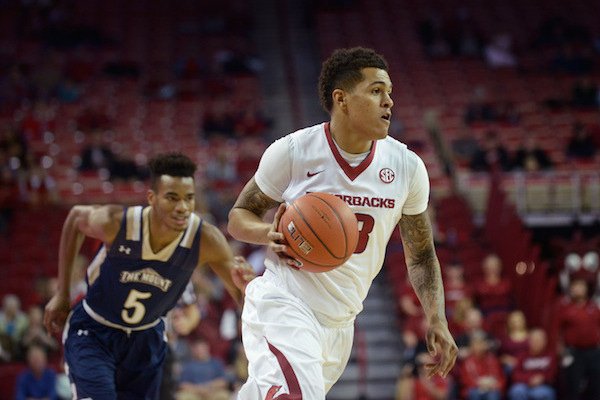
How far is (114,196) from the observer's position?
13.1 metres

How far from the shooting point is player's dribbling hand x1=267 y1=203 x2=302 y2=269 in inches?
150

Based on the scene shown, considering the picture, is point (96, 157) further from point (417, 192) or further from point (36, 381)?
point (417, 192)

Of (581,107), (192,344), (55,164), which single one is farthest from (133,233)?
(581,107)

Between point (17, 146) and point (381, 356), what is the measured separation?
6149 millimetres

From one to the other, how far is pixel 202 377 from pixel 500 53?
35.8 feet

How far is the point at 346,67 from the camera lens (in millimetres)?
4211

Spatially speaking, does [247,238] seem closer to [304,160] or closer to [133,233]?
[304,160]

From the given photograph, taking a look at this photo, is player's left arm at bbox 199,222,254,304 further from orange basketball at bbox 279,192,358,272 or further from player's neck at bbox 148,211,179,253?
orange basketball at bbox 279,192,358,272

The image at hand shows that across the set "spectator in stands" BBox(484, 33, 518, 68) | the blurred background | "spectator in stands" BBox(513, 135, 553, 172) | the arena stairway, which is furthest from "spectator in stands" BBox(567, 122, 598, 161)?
the arena stairway

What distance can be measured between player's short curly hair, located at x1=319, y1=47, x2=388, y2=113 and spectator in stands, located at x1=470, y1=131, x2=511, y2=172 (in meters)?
9.93

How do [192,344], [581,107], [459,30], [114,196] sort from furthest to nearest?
[459,30] → [581,107] → [114,196] → [192,344]

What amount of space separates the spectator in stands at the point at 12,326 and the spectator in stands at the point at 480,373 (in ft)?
15.5

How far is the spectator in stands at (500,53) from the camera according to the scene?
18141mm

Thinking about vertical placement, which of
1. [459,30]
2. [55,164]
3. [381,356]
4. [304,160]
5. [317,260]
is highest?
[459,30]
